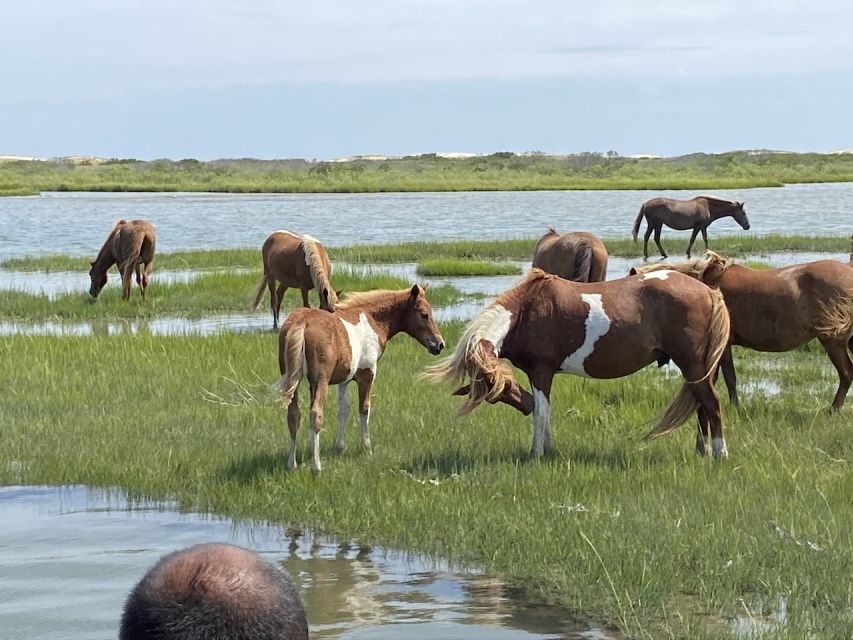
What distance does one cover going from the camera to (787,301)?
10633 mm

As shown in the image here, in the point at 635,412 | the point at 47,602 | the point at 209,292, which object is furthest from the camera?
the point at 209,292

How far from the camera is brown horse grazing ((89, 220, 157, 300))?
64.9ft

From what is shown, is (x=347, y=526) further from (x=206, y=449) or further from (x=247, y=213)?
(x=247, y=213)

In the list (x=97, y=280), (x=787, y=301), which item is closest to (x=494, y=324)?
(x=787, y=301)

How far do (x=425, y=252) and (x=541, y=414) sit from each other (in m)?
20.3

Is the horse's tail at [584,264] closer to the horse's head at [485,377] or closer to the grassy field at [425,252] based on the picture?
the horse's head at [485,377]

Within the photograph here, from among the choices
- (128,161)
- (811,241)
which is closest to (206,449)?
(811,241)

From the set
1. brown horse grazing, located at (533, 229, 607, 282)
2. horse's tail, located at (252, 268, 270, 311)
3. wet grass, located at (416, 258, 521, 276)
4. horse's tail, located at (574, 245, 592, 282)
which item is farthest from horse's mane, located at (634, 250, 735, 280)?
wet grass, located at (416, 258, 521, 276)

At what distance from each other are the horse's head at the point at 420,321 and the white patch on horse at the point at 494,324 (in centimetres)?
61

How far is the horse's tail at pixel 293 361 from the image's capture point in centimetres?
851

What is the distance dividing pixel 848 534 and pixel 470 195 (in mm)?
65230

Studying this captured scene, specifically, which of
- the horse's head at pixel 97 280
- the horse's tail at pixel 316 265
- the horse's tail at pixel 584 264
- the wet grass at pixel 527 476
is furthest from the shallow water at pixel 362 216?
the wet grass at pixel 527 476

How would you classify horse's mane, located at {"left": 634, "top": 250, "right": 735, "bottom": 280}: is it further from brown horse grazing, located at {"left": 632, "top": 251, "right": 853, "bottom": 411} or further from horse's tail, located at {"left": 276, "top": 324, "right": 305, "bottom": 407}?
horse's tail, located at {"left": 276, "top": 324, "right": 305, "bottom": 407}

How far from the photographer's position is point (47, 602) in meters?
6.59
